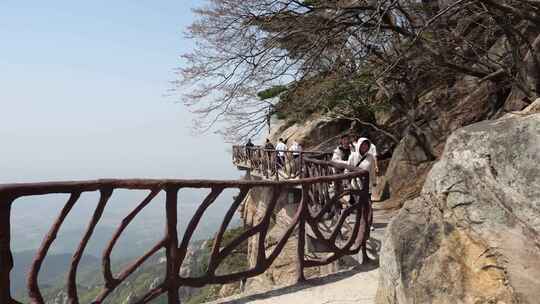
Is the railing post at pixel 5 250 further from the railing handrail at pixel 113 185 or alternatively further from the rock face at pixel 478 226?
the rock face at pixel 478 226

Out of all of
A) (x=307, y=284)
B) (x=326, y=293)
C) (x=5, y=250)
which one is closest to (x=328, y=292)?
(x=326, y=293)

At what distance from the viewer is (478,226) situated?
274 cm

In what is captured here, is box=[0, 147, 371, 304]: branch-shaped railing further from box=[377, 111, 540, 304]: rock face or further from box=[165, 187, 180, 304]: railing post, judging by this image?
box=[377, 111, 540, 304]: rock face

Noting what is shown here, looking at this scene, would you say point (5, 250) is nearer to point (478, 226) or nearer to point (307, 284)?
point (307, 284)

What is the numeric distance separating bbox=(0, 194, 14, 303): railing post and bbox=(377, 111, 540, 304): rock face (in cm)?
281

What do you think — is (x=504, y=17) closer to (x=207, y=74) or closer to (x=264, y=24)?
(x=264, y=24)

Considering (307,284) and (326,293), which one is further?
(307,284)

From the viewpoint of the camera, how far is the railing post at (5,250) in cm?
294

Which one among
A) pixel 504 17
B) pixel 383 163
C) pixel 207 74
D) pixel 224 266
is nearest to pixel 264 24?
pixel 207 74

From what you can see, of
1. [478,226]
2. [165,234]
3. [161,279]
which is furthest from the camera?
[161,279]

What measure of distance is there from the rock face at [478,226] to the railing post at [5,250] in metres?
2.81

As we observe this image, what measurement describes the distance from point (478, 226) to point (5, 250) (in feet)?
10.5

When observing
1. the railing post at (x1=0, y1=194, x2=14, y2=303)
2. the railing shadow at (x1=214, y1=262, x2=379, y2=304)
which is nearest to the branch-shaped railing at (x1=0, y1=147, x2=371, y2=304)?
the railing post at (x1=0, y1=194, x2=14, y2=303)

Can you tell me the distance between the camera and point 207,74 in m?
9.81
